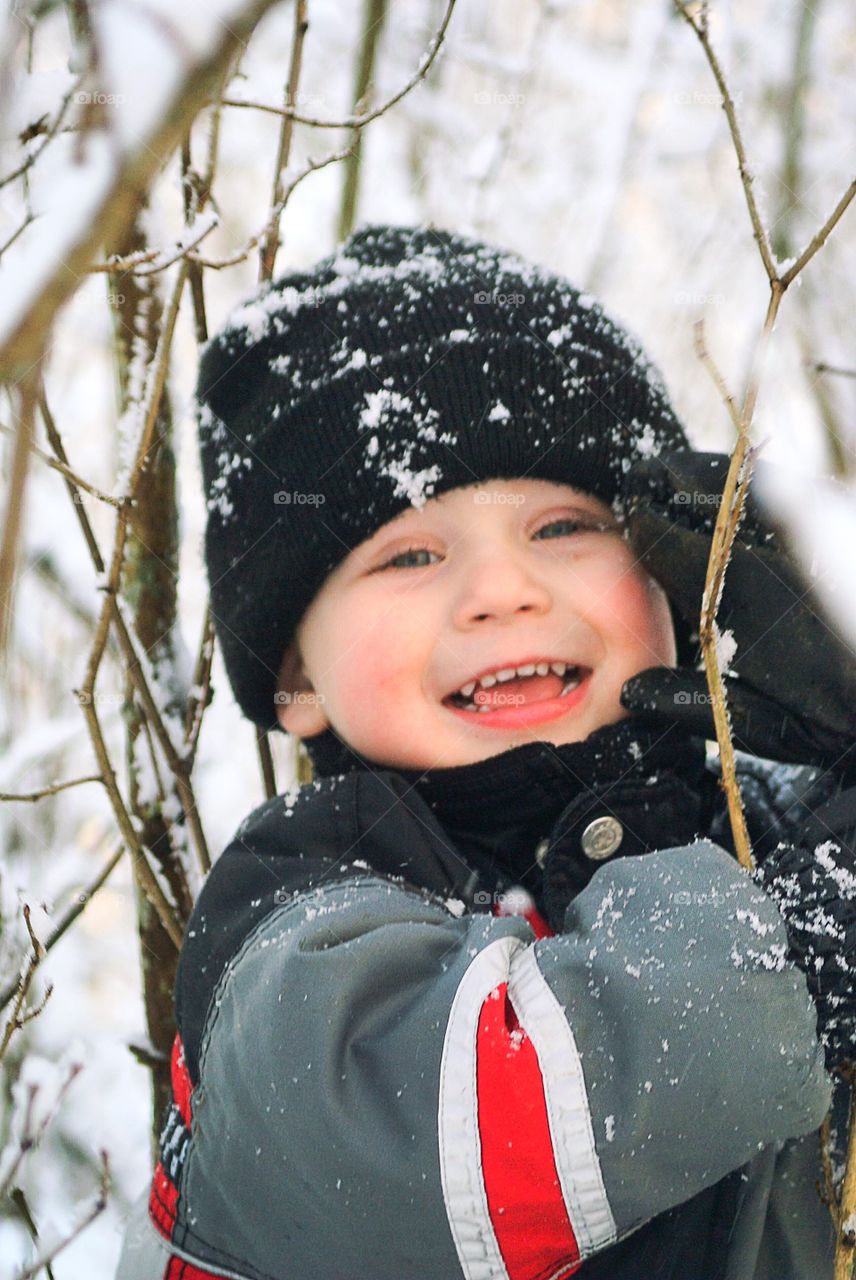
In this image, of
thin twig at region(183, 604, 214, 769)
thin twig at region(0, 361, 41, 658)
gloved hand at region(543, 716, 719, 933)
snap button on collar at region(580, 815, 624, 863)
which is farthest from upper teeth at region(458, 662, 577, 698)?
thin twig at region(0, 361, 41, 658)

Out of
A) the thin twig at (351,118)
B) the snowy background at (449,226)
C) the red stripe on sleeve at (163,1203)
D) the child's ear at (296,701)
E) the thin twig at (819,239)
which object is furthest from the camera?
the snowy background at (449,226)

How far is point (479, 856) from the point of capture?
1518 millimetres

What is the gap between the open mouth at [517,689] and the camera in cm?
155

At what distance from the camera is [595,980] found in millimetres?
1071

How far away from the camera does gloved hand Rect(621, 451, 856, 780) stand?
1.37 meters

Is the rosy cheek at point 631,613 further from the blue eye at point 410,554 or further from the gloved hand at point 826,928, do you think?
the gloved hand at point 826,928

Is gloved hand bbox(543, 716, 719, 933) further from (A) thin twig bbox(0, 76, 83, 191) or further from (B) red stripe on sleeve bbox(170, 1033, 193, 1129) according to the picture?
(A) thin twig bbox(0, 76, 83, 191)

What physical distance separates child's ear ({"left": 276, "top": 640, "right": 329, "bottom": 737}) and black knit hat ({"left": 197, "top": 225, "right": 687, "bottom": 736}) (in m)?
0.02

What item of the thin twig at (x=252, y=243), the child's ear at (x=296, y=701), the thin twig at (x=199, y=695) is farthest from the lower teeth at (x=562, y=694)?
the thin twig at (x=252, y=243)

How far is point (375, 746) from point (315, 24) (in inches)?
118

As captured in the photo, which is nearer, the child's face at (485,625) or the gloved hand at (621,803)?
the gloved hand at (621,803)

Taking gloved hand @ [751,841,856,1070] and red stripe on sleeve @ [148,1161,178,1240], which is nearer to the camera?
gloved hand @ [751,841,856,1070]

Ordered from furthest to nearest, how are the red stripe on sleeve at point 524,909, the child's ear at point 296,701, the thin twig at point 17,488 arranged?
the child's ear at point 296,701
the red stripe on sleeve at point 524,909
the thin twig at point 17,488

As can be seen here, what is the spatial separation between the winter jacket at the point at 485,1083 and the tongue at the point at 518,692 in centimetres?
30
